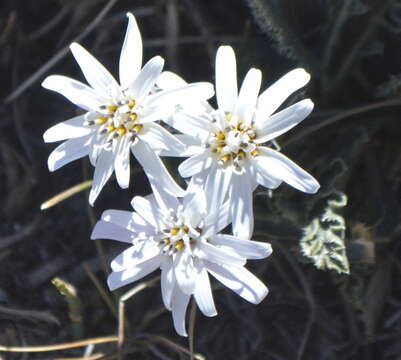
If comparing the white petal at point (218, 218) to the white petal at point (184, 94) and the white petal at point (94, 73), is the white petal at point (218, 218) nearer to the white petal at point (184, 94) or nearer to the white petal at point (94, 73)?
the white petal at point (184, 94)

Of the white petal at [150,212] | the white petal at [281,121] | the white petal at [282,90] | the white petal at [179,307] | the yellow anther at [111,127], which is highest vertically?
the yellow anther at [111,127]

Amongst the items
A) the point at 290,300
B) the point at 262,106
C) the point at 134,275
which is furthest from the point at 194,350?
the point at 262,106

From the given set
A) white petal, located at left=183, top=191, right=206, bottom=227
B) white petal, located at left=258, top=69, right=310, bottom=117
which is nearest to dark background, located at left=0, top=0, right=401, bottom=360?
white petal, located at left=258, top=69, right=310, bottom=117

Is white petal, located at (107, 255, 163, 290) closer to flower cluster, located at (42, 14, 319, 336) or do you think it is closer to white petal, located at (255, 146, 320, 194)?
flower cluster, located at (42, 14, 319, 336)

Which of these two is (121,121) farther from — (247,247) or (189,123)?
(247,247)

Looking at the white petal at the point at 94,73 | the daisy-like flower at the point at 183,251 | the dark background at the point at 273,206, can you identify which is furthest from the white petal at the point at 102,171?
the dark background at the point at 273,206
